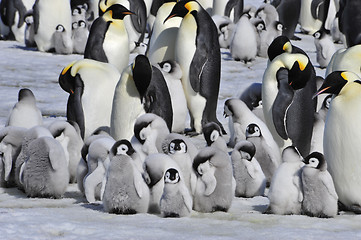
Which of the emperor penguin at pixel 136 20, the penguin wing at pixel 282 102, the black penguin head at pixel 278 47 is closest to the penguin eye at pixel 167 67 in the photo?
the black penguin head at pixel 278 47

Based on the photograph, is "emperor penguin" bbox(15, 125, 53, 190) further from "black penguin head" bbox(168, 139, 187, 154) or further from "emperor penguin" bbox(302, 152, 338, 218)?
"emperor penguin" bbox(302, 152, 338, 218)

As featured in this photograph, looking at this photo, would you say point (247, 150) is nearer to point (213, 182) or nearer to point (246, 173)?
point (246, 173)

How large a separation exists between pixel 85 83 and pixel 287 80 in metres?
1.83

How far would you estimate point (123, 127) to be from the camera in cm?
677

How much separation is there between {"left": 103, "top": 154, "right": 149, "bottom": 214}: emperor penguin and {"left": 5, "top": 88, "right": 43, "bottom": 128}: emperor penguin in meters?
2.30

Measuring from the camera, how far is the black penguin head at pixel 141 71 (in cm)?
650

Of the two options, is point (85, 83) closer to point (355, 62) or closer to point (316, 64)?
point (355, 62)

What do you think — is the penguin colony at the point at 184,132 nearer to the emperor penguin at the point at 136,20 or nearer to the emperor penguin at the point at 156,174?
the emperor penguin at the point at 156,174

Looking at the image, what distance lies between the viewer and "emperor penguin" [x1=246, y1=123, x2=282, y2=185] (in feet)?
19.6

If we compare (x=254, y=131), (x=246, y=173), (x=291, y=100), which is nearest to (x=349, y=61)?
(x=291, y=100)

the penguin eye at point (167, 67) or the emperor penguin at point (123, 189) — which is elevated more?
the penguin eye at point (167, 67)

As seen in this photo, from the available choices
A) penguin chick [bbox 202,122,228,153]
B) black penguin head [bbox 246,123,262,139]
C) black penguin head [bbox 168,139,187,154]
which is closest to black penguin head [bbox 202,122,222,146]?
penguin chick [bbox 202,122,228,153]

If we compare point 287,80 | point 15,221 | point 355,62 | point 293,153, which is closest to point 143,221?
point 15,221

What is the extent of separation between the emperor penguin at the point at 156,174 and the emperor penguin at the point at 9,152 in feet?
3.90
